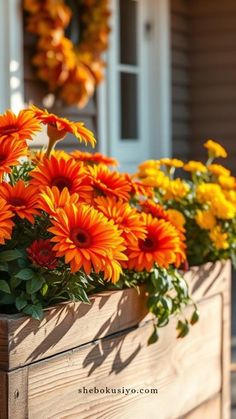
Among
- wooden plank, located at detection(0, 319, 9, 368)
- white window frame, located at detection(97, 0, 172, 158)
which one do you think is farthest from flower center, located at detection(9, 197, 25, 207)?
white window frame, located at detection(97, 0, 172, 158)

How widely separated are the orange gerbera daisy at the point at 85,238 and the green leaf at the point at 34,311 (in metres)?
0.08

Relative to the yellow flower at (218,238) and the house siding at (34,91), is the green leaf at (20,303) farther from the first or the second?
the house siding at (34,91)

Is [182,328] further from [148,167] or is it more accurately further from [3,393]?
[3,393]

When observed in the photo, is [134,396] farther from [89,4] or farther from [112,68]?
[112,68]

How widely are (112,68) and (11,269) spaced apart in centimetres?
372

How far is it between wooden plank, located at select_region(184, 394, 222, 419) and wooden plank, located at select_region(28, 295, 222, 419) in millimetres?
18

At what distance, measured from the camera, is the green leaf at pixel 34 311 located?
131 cm

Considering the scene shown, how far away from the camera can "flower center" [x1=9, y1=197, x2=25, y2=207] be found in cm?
141

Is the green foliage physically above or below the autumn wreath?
below

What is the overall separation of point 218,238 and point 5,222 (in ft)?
2.38

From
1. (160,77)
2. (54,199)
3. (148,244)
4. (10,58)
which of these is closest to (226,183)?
(148,244)

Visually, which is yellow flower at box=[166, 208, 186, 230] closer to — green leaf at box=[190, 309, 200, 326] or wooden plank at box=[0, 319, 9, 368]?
green leaf at box=[190, 309, 200, 326]

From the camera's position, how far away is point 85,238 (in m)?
1.36

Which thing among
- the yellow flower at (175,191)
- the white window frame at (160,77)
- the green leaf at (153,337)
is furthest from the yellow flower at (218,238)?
the white window frame at (160,77)
